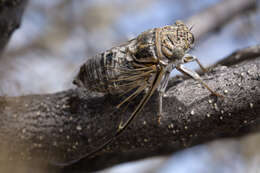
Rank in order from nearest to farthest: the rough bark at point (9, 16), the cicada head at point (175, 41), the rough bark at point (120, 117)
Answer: the rough bark at point (120, 117)
the cicada head at point (175, 41)
the rough bark at point (9, 16)

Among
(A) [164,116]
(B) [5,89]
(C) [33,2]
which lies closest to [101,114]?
(A) [164,116]

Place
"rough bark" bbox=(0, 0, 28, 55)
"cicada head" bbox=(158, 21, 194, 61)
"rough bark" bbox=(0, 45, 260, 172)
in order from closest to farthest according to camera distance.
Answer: "rough bark" bbox=(0, 45, 260, 172) < "cicada head" bbox=(158, 21, 194, 61) < "rough bark" bbox=(0, 0, 28, 55)

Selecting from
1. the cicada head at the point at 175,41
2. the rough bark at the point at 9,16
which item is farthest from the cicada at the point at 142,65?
the rough bark at the point at 9,16

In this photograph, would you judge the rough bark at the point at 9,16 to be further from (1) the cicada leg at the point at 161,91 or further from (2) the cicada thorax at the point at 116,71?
(1) the cicada leg at the point at 161,91

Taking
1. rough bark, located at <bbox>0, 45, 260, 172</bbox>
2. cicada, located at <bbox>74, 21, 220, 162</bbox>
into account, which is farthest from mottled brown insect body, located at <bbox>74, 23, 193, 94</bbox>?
rough bark, located at <bbox>0, 45, 260, 172</bbox>

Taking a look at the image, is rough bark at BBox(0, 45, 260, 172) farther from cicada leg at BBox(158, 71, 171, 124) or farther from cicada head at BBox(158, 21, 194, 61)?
cicada head at BBox(158, 21, 194, 61)

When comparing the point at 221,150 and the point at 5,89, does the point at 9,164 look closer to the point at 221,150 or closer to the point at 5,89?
the point at 5,89
